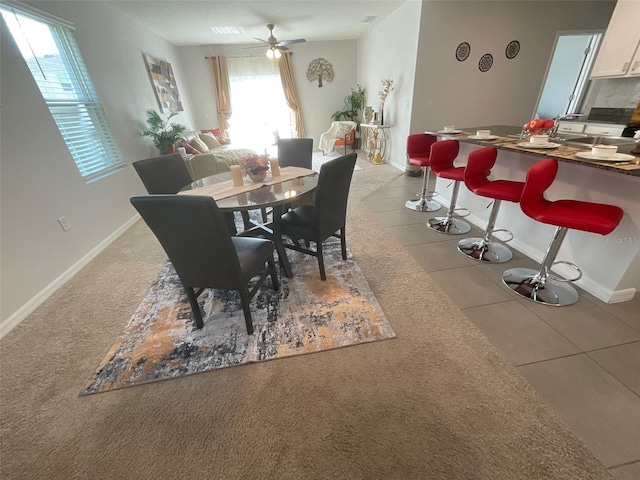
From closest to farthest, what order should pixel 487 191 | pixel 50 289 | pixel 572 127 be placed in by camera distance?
pixel 487 191 → pixel 50 289 → pixel 572 127

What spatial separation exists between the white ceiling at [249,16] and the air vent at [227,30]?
110mm

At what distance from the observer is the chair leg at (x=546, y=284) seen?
1.64 m

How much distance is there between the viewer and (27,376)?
4.65 ft

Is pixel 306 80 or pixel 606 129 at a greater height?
pixel 306 80

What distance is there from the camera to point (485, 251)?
7.20 ft

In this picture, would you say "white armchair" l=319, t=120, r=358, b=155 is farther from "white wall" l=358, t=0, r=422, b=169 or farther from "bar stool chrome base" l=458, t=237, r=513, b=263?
"bar stool chrome base" l=458, t=237, r=513, b=263

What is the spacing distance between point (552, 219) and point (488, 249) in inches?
33.2

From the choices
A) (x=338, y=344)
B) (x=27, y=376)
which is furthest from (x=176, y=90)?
(x=338, y=344)

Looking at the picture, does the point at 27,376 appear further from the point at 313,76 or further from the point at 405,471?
the point at 313,76

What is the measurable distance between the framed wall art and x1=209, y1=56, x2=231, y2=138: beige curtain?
1.10 m

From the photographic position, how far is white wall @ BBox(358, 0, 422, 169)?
13.0 feet

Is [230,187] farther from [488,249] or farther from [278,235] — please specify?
[488,249]

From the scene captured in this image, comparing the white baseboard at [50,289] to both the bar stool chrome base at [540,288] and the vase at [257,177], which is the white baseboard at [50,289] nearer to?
the vase at [257,177]

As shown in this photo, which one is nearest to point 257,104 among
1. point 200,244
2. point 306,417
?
point 200,244
